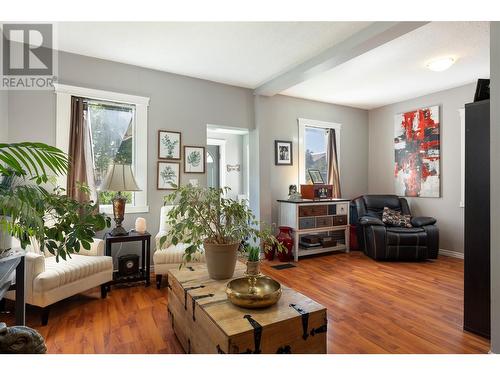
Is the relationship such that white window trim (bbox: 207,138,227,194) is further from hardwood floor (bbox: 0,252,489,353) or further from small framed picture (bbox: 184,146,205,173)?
hardwood floor (bbox: 0,252,489,353)

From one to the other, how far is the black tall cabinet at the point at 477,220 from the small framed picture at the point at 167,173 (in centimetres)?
304

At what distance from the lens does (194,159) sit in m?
3.85

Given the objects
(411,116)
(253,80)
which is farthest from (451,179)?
(253,80)

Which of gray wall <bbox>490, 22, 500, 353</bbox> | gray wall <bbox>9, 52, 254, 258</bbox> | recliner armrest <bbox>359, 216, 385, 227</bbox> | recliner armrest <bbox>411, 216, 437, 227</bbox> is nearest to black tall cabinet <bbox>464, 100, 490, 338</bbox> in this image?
gray wall <bbox>490, 22, 500, 353</bbox>

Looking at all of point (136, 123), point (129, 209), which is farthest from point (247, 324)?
point (136, 123)

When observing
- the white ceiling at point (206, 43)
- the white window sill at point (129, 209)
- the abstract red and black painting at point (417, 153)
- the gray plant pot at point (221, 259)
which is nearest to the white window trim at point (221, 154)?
the white ceiling at point (206, 43)

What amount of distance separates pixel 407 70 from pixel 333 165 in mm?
1929

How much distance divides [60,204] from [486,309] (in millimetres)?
2851

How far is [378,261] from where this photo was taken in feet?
13.1

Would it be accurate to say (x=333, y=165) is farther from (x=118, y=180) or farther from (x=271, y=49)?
(x=118, y=180)

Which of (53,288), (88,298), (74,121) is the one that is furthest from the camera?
(74,121)

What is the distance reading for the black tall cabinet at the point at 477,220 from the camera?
78.7 inches

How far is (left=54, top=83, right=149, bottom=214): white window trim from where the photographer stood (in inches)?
120
